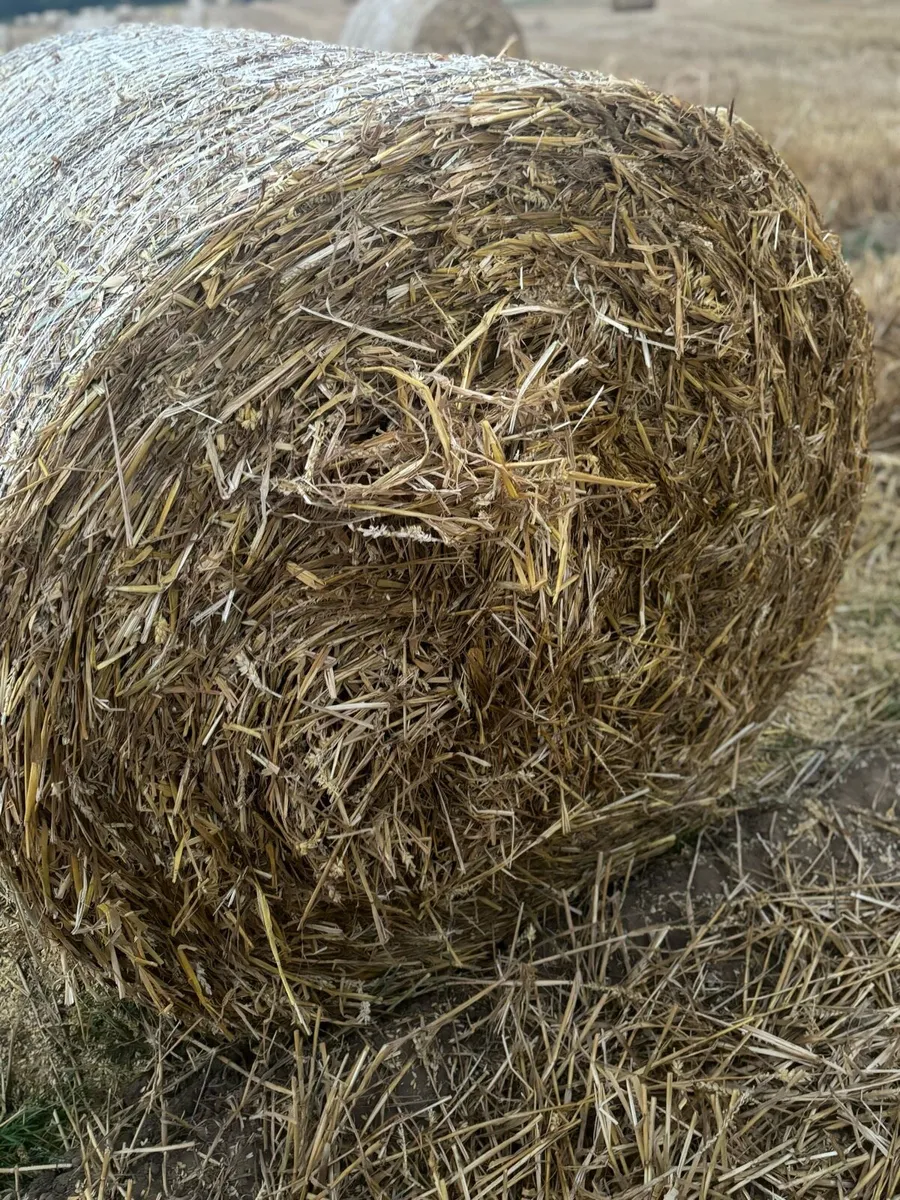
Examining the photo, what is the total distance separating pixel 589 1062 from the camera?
161 cm

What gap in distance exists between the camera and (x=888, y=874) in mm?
1961

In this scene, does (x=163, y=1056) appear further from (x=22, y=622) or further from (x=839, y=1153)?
(x=839, y=1153)

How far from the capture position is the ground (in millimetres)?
1486

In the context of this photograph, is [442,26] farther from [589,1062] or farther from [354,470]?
[589,1062]

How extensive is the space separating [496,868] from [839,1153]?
69 cm

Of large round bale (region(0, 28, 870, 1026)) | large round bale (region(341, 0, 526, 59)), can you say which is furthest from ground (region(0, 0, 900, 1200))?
large round bale (region(341, 0, 526, 59))

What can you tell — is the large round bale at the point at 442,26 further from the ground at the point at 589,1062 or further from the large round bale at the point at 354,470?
the ground at the point at 589,1062

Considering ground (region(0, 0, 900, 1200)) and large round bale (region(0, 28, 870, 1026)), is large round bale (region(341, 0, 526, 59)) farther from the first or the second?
ground (region(0, 0, 900, 1200))

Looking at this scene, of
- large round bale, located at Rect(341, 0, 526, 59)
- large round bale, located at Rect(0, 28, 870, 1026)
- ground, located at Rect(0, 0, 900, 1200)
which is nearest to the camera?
large round bale, located at Rect(0, 28, 870, 1026)

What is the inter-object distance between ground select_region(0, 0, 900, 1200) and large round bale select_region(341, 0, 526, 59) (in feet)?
14.2

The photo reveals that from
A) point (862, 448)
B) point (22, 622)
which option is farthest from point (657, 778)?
point (22, 622)

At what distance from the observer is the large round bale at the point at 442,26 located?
4.88 metres

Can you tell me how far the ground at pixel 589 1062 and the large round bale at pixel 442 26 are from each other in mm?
4320

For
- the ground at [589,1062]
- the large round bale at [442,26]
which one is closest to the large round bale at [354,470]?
the ground at [589,1062]
